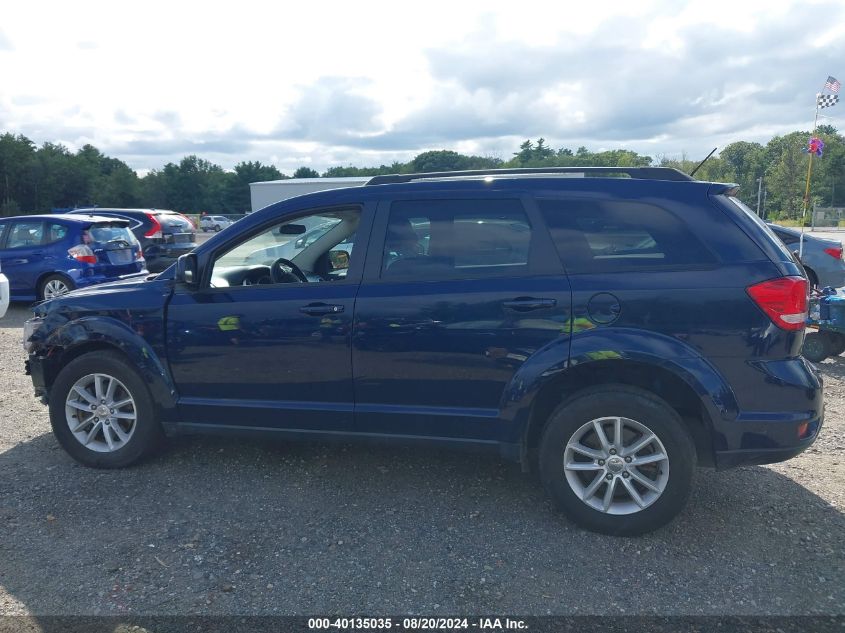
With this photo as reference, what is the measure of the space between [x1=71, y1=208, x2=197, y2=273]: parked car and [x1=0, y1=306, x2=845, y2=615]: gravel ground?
A: 912cm

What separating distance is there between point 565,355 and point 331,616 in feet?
5.59

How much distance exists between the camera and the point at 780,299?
3.27 m

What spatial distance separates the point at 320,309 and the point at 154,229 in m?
11.0

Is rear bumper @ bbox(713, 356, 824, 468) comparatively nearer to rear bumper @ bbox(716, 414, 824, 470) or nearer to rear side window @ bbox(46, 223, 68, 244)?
rear bumper @ bbox(716, 414, 824, 470)

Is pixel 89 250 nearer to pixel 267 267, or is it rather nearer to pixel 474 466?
pixel 267 267

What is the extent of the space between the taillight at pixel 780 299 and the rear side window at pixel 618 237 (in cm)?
27

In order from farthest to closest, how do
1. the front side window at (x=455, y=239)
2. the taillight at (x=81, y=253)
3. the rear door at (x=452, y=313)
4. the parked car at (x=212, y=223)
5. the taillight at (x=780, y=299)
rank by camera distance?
1. the parked car at (x=212, y=223)
2. the taillight at (x=81, y=253)
3. the front side window at (x=455, y=239)
4. the rear door at (x=452, y=313)
5. the taillight at (x=780, y=299)

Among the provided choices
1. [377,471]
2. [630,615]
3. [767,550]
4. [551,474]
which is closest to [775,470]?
[767,550]

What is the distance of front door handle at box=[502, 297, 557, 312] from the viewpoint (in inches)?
137

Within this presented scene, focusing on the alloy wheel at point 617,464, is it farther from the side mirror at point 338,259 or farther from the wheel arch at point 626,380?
the side mirror at point 338,259

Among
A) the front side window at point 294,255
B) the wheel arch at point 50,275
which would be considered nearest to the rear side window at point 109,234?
the wheel arch at point 50,275

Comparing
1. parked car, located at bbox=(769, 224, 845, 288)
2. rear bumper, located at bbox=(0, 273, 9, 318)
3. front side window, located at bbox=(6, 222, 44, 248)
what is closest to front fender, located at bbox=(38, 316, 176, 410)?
rear bumper, located at bbox=(0, 273, 9, 318)

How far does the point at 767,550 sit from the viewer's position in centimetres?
337

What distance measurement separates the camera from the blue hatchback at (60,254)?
10.2 m
